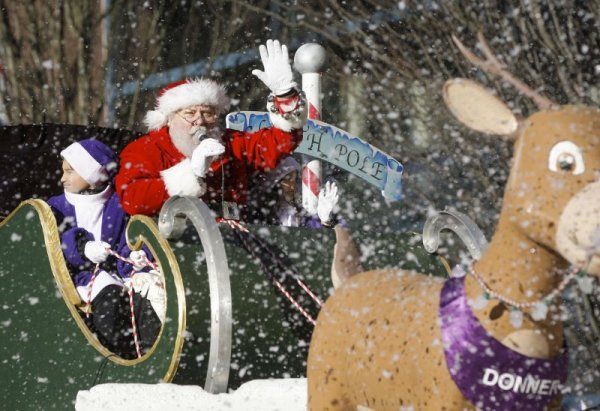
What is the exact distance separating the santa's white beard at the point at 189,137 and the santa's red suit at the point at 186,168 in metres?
0.03

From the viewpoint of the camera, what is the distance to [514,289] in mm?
2451

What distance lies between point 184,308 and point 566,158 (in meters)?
1.80

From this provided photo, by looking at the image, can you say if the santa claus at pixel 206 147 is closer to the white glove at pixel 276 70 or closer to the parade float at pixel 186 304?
the white glove at pixel 276 70

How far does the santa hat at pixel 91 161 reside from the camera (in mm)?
4945

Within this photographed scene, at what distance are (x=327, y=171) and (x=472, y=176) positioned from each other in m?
3.02

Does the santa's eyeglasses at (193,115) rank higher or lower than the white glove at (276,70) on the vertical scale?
lower

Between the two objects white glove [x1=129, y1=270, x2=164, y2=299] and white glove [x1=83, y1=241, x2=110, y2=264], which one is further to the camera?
white glove [x1=83, y1=241, x2=110, y2=264]

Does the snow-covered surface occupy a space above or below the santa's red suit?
below

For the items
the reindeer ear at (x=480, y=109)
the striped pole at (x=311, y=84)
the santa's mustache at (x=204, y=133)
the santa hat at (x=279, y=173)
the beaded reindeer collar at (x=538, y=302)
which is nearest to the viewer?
the beaded reindeer collar at (x=538, y=302)

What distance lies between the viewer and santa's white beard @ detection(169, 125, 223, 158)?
4649 mm

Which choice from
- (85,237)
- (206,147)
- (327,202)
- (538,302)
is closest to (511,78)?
(538,302)

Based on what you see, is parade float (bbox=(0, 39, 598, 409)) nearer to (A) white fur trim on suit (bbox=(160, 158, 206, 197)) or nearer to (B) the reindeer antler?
(A) white fur trim on suit (bbox=(160, 158, 206, 197))

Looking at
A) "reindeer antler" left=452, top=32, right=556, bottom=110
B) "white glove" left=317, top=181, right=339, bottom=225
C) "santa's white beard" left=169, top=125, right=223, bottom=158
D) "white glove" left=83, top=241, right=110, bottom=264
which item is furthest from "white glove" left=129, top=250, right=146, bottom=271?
"reindeer antler" left=452, top=32, right=556, bottom=110

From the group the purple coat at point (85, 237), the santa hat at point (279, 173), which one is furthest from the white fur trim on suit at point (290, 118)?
the purple coat at point (85, 237)
